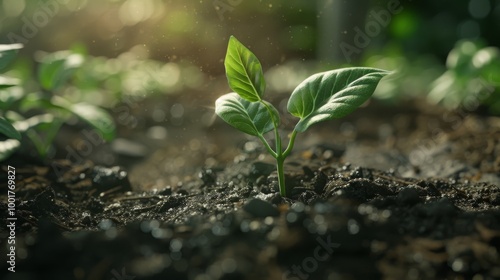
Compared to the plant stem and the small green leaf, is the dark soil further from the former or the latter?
the small green leaf

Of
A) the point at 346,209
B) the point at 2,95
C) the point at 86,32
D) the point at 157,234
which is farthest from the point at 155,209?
the point at 86,32

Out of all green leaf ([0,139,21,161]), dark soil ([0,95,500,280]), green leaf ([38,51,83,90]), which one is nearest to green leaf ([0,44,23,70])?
green leaf ([0,139,21,161])

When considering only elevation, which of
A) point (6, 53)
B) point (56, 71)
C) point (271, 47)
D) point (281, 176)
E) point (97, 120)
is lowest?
point (271, 47)

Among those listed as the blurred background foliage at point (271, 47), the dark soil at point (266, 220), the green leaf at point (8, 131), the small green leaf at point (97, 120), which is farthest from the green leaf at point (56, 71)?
the green leaf at point (8, 131)

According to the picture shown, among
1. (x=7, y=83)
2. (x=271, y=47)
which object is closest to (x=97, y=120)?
(x=7, y=83)

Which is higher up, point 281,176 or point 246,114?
point 246,114

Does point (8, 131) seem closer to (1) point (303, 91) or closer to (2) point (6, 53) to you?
(2) point (6, 53)
